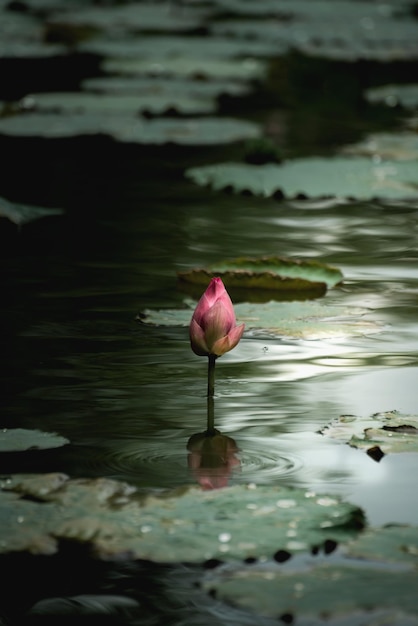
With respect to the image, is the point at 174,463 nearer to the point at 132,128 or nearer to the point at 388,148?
the point at 388,148

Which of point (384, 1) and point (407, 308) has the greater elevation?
point (384, 1)

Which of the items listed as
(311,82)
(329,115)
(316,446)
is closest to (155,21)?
(311,82)

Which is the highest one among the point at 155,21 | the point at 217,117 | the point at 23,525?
the point at 155,21

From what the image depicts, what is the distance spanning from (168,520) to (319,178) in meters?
2.58

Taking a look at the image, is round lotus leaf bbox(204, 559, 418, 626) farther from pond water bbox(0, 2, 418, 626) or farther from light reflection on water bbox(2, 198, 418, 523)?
light reflection on water bbox(2, 198, 418, 523)

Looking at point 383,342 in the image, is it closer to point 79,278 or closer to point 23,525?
point 79,278

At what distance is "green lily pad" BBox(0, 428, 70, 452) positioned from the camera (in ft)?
6.00

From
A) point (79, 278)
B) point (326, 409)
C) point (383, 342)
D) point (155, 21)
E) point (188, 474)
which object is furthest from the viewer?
point (155, 21)

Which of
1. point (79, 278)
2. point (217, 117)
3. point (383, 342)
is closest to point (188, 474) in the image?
point (383, 342)

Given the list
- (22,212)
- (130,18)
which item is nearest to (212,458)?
(22,212)

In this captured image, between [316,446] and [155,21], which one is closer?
[316,446]

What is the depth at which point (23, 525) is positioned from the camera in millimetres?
1509

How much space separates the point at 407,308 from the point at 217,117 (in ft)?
10.0

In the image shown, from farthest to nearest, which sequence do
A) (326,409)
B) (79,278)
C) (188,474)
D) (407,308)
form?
(79,278) < (407,308) < (326,409) < (188,474)
